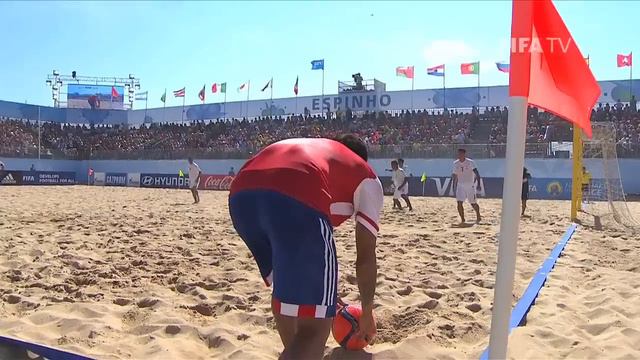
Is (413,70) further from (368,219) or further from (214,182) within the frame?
(368,219)

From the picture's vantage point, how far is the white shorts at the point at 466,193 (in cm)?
1107

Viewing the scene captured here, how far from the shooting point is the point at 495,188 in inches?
939

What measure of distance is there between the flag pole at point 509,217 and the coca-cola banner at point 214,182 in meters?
27.8

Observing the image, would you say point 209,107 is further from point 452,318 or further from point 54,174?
point 452,318

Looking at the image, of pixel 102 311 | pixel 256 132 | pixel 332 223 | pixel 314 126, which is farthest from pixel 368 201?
pixel 256 132

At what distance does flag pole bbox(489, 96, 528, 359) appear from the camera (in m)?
1.83

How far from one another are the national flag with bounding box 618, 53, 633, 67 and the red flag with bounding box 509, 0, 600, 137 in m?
37.2

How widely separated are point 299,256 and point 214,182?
2880 cm

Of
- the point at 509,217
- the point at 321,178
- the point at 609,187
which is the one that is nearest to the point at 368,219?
the point at 321,178

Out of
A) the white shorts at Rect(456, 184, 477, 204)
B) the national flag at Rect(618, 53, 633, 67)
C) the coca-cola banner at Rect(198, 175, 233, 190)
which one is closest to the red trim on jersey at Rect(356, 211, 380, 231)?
the white shorts at Rect(456, 184, 477, 204)

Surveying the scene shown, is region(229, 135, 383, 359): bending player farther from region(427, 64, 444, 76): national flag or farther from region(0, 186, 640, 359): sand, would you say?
region(427, 64, 444, 76): national flag

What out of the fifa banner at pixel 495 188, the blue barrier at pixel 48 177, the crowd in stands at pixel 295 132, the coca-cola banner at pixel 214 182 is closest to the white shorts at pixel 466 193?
the fifa banner at pixel 495 188

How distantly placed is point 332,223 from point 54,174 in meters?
38.5

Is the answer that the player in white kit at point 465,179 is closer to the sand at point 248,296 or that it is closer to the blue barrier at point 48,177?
the sand at point 248,296
